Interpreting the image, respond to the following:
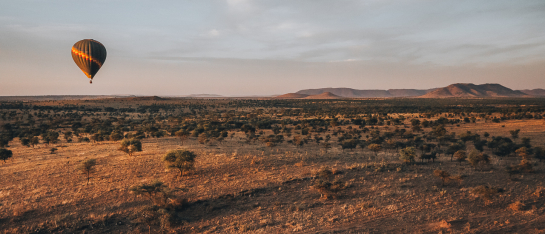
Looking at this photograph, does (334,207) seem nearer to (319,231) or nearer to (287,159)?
(319,231)

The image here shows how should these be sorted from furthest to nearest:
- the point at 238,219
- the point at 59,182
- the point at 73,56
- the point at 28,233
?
1. the point at 73,56
2. the point at 59,182
3. the point at 238,219
4. the point at 28,233

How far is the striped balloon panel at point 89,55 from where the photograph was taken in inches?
1382

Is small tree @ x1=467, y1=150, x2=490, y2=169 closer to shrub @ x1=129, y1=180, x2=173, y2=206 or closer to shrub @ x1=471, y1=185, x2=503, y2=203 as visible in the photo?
shrub @ x1=471, y1=185, x2=503, y2=203

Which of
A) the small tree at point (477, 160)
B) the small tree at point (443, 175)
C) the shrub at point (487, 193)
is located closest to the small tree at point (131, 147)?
the small tree at point (443, 175)

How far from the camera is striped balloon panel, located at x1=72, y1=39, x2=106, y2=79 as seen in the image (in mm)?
35094

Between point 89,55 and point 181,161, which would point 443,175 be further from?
point 89,55

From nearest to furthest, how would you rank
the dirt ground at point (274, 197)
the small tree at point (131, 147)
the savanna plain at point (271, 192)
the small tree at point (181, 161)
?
the dirt ground at point (274, 197), the savanna plain at point (271, 192), the small tree at point (181, 161), the small tree at point (131, 147)

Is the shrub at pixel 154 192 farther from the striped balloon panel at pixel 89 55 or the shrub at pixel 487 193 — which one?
the striped balloon panel at pixel 89 55

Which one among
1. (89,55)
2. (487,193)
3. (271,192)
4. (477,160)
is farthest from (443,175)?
(89,55)

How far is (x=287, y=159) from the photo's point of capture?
77.5 feet

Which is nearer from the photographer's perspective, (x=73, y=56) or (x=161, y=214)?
(x=161, y=214)

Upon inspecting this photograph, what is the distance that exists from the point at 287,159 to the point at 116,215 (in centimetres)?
1351

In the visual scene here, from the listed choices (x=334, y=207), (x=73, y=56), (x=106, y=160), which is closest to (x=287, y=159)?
(x=334, y=207)

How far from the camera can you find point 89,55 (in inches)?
1383
